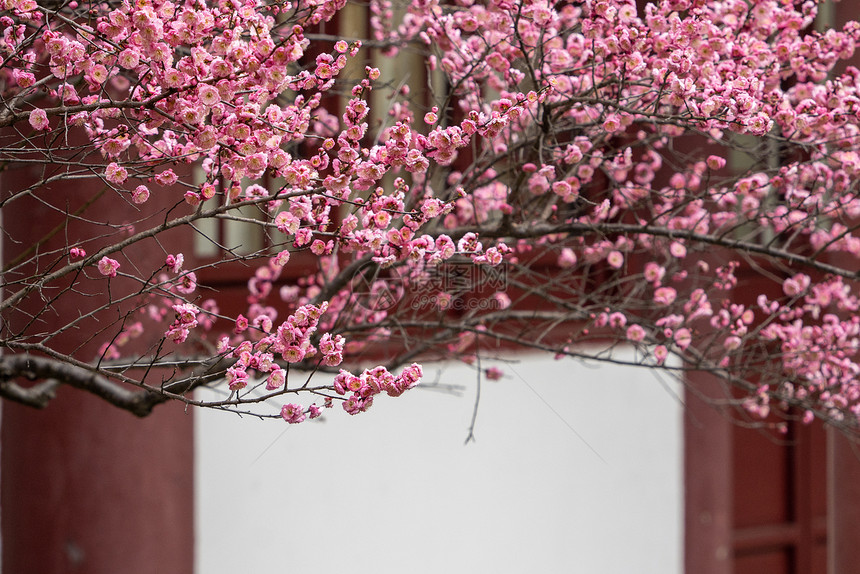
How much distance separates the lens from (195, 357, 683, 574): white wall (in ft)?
11.8


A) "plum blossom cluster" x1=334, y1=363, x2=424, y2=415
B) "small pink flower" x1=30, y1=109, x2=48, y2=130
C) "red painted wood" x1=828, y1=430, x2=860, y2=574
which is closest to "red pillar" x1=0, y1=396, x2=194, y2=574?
"small pink flower" x1=30, y1=109, x2=48, y2=130

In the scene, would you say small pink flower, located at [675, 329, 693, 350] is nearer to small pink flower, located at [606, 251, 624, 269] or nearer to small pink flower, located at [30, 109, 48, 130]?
small pink flower, located at [606, 251, 624, 269]

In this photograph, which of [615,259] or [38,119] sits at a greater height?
[615,259]

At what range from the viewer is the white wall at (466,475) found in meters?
3.59

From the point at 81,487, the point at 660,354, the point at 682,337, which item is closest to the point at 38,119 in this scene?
the point at 660,354

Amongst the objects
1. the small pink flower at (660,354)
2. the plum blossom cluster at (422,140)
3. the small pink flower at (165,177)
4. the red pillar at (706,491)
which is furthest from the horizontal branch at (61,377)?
the red pillar at (706,491)

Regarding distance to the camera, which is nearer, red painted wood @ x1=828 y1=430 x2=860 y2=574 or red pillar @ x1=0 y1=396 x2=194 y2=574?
red pillar @ x1=0 y1=396 x2=194 y2=574

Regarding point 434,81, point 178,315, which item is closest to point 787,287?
point 178,315

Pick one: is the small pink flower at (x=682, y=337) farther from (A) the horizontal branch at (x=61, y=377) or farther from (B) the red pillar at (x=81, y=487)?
(B) the red pillar at (x=81, y=487)

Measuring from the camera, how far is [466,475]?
412 centimetres

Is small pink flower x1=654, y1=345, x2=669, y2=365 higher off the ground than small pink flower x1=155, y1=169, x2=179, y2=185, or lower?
lower

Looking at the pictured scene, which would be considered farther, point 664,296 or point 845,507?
point 845,507

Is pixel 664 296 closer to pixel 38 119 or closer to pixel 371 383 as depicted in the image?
pixel 371 383

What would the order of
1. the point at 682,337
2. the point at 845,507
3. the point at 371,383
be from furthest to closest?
the point at 845,507 → the point at 682,337 → the point at 371,383
